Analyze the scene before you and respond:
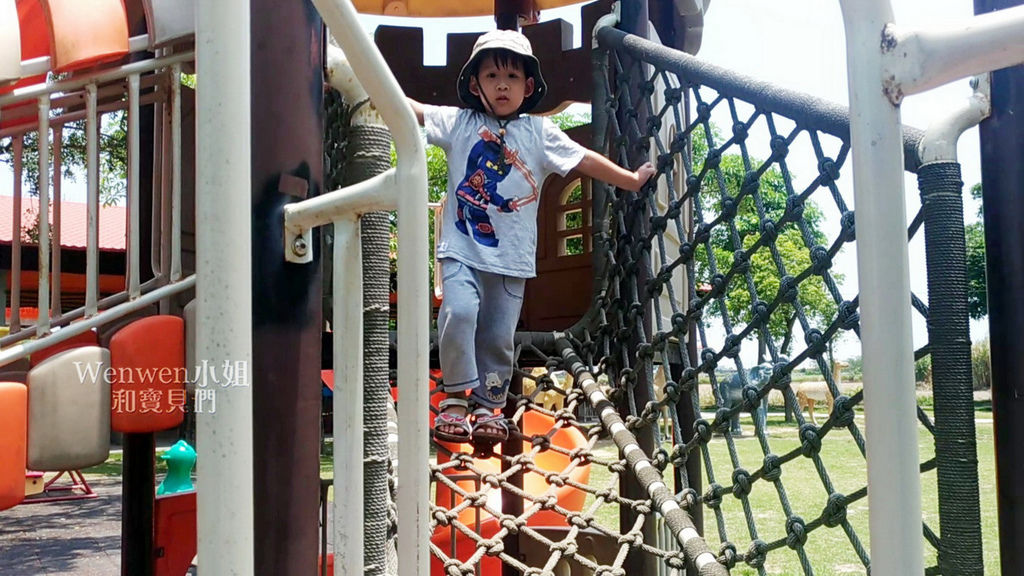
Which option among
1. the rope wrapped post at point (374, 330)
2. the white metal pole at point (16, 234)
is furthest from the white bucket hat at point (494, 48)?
the white metal pole at point (16, 234)

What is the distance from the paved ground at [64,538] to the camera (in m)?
6.23

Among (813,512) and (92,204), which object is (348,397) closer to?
(92,204)

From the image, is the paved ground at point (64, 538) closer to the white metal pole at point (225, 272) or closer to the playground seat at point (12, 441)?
the playground seat at point (12, 441)

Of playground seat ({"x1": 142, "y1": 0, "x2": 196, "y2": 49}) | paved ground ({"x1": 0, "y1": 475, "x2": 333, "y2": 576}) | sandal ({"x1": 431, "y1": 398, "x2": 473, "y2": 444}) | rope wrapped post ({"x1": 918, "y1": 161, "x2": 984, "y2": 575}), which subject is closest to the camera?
rope wrapped post ({"x1": 918, "y1": 161, "x2": 984, "y2": 575})

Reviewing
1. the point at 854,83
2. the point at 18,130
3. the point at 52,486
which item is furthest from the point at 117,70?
the point at 52,486

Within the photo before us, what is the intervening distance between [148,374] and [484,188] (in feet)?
3.61

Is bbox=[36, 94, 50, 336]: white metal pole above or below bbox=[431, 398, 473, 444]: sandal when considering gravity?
above

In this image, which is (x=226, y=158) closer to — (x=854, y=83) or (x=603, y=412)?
(x=854, y=83)

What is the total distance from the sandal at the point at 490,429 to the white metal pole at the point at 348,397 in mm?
1135

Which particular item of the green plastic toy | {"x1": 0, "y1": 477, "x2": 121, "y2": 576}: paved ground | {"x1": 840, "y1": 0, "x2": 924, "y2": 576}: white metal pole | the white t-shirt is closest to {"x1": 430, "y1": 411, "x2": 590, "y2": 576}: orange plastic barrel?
the white t-shirt

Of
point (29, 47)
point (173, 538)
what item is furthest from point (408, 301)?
point (173, 538)

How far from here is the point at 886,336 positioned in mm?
728

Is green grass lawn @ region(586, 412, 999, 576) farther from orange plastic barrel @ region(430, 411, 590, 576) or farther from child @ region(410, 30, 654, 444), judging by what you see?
child @ region(410, 30, 654, 444)

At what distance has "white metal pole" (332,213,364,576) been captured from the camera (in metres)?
1.12
